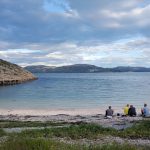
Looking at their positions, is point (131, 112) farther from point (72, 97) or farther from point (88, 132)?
point (72, 97)

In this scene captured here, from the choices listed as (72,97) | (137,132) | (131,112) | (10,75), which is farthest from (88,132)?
(10,75)

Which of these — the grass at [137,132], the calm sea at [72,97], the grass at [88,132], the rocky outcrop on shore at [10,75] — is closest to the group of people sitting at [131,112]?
the grass at [137,132]

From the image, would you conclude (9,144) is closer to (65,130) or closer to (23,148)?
(23,148)

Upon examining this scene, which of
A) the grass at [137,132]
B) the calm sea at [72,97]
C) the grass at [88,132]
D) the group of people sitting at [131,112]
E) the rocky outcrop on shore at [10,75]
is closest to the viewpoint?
the grass at [88,132]

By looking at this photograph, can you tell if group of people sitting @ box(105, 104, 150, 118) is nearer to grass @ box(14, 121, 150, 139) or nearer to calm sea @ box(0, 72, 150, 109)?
grass @ box(14, 121, 150, 139)

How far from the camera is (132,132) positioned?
1581 cm

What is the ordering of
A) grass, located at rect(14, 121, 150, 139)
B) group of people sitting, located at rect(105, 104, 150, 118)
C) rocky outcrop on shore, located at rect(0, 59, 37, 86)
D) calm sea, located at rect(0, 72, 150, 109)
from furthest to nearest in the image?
rocky outcrop on shore, located at rect(0, 59, 37, 86) → calm sea, located at rect(0, 72, 150, 109) → group of people sitting, located at rect(105, 104, 150, 118) → grass, located at rect(14, 121, 150, 139)

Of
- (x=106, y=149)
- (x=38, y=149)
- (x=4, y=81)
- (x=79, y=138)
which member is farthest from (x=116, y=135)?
(x=4, y=81)

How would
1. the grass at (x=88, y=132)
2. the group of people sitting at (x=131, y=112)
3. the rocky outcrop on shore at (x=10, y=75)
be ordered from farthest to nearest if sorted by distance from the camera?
the rocky outcrop on shore at (x=10, y=75) → the group of people sitting at (x=131, y=112) → the grass at (x=88, y=132)

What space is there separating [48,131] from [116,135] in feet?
8.85

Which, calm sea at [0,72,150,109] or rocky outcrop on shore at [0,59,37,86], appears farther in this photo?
rocky outcrop on shore at [0,59,37,86]

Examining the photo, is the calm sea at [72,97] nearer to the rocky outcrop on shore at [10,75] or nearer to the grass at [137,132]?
the grass at [137,132]

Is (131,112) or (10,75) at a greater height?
(10,75)

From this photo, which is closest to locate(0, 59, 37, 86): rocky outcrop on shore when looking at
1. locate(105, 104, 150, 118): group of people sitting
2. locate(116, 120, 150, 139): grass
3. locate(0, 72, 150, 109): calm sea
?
locate(0, 72, 150, 109): calm sea
